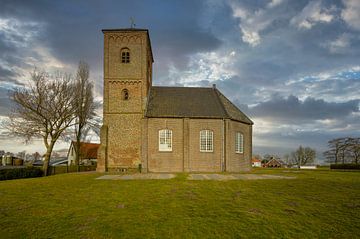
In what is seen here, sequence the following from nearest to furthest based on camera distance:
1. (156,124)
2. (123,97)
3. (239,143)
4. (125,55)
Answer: (156,124), (123,97), (239,143), (125,55)

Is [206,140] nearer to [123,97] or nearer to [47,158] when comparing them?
[123,97]

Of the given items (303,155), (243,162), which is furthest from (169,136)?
(303,155)

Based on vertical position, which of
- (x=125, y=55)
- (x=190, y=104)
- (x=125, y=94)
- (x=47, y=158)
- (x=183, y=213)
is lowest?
(x=183, y=213)

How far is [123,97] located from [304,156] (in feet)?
246

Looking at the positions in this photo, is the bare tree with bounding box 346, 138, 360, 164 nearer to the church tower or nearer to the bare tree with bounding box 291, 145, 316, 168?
the bare tree with bounding box 291, 145, 316, 168

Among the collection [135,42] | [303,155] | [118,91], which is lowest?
[303,155]

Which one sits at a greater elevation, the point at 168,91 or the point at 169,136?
the point at 168,91

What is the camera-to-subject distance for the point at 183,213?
435 inches

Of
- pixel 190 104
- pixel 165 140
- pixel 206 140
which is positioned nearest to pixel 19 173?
pixel 165 140

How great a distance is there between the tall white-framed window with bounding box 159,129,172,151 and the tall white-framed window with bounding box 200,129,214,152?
3.40 meters

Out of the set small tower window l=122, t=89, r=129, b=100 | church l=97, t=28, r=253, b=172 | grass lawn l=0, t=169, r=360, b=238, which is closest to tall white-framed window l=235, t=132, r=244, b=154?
church l=97, t=28, r=253, b=172

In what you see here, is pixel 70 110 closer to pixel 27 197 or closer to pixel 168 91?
pixel 168 91

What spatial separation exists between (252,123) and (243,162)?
524 centimetres

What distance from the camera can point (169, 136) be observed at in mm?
29016
